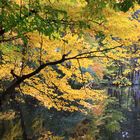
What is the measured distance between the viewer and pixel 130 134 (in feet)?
78.1

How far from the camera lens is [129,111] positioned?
25.5 meters

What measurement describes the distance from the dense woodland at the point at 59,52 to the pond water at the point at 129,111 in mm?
5951

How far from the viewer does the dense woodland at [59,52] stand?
4445 millimetres

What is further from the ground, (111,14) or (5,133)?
(111,14)

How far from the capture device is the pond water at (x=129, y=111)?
23.4 metres

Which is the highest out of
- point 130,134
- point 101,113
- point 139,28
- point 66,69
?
point 139,28

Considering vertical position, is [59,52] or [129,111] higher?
[59,52]

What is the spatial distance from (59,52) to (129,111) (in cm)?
1890

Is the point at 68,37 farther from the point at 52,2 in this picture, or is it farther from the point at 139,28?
the point at 52,2

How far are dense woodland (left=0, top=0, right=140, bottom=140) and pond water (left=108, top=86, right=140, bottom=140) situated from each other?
19.5 feet

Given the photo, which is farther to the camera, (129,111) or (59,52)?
(129,111)

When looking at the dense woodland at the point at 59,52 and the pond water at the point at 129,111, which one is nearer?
the dense woodland at the point at 59,52

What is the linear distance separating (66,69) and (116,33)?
8.22 ft

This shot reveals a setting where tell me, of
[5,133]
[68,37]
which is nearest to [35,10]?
[68,37]
